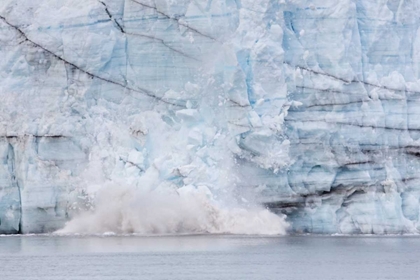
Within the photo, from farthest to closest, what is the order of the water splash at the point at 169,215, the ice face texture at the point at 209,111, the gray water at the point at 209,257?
the ice face texture at the point at 209,111
the water splash at the point at 169,215
the gray water at the point at 209,257

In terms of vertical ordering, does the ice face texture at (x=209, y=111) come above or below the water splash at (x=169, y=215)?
above

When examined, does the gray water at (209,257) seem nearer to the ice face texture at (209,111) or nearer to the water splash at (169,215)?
the water splash at (169,215)

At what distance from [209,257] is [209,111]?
3585 mm

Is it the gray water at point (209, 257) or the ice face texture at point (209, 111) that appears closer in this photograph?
the gray water at point (209, 257)

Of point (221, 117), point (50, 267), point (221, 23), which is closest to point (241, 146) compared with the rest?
point (221, 117)

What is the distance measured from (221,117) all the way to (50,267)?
5.20 m

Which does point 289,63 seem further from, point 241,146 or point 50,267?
point 50,267

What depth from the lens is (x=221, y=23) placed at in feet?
85.3

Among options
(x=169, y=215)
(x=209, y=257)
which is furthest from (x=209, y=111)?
(x=209, y=257)

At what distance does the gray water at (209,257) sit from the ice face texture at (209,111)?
739 mm

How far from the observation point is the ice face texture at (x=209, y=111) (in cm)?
2562

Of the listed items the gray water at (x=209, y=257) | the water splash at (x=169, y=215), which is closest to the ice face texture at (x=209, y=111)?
the water splash at (x=169, y=215)

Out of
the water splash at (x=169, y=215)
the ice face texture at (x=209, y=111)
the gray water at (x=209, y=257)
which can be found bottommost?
the gray water at (x=209, y=257)

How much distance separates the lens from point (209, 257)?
23359 millimetres
